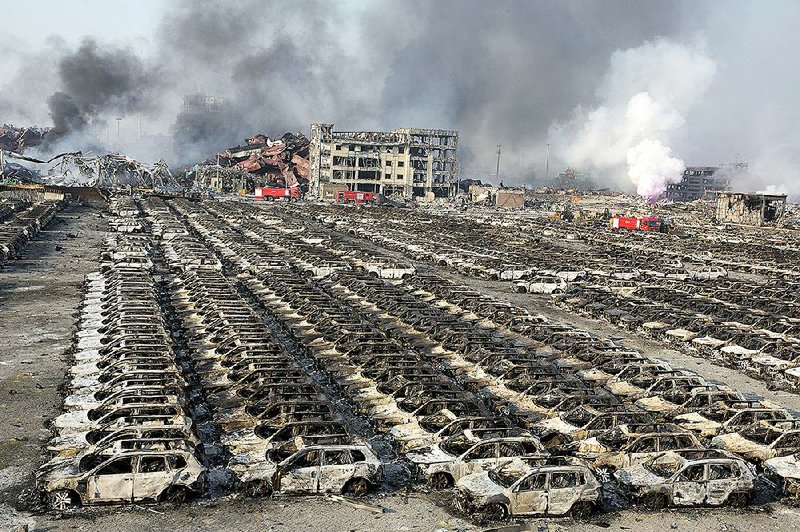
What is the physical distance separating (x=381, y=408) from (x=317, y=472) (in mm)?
5737

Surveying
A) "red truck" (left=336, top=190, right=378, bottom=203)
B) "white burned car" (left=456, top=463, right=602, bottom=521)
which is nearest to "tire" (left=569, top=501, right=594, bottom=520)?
"white burned car" (left=456, top=463, right=602, bottom=521)

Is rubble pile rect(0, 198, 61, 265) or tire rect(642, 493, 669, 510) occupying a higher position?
rubble pile rect(0, 198, 61, 265)

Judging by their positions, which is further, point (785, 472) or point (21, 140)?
point (21, 140)

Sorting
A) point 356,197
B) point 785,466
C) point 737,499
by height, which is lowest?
point 737,499

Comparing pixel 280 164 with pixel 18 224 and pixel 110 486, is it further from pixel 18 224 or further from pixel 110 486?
pixel 110 486

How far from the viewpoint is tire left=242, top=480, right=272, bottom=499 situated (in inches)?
669

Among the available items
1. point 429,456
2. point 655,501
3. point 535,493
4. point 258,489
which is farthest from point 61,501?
point 655,501

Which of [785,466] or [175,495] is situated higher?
[785,466]

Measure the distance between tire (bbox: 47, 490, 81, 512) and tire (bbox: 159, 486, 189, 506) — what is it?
1640 mm

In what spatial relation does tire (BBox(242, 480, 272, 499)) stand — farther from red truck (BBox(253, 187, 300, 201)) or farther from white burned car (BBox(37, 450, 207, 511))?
red truck (BBox(253, 187, 300, 201))

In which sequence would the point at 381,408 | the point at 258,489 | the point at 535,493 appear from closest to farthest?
1. the point at 535,493
2. the point at 258,489
3. the point at 381,408

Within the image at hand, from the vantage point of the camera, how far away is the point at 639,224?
99500 mm

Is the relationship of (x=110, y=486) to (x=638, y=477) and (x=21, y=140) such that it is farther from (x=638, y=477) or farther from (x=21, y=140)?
(x=21, y=140)

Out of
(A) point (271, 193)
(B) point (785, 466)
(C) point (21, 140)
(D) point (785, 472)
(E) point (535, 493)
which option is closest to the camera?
(E) point (535, 493)
